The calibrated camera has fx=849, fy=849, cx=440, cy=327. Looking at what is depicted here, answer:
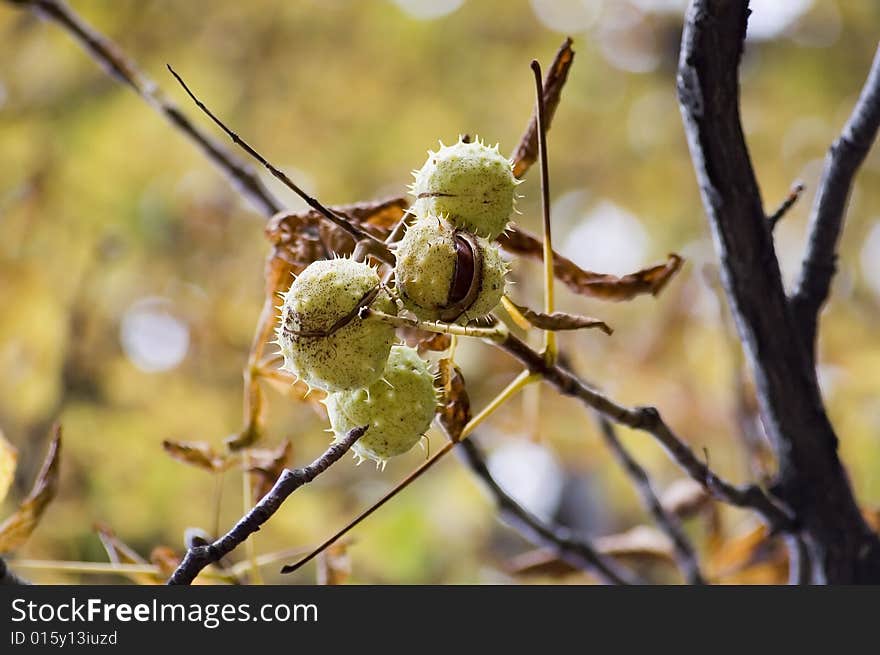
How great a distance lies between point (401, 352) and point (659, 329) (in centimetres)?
168

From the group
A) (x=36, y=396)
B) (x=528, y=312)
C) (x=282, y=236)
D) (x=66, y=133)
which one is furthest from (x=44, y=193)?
(x=528, y=312)

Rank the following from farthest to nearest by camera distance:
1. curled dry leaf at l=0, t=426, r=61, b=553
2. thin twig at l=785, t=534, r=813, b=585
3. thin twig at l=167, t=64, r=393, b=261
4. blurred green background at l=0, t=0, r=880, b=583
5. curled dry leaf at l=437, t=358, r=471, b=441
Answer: blurred green background at l=0, t=0, r=880, b=583 → thin twig at l=785, t=534, r=813, b=585 → curled dry leaf at l=0, t=426, r=61, b=553 → curled dry leaf at l=437, t=358, r=471, b=441 → thin twig at l=167, t=64, r=393, b=261

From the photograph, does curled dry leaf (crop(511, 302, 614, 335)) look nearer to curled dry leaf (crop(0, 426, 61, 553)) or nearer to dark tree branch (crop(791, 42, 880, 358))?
dark tree branch (crop(791, 42, 880, 358))

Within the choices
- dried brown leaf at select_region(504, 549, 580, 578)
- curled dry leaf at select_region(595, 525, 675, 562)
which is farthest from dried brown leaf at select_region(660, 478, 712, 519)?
dried brown leaf at select_region(504, 549, 580, 578)

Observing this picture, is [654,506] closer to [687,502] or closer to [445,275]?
[687,502]

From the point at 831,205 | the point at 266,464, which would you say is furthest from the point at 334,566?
the point at 831,205

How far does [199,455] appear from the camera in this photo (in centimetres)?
74

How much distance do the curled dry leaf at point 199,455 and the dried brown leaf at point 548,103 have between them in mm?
355

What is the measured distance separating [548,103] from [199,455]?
1.36 ft

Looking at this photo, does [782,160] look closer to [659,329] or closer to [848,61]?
[848,61]

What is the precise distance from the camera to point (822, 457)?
0.78 metres

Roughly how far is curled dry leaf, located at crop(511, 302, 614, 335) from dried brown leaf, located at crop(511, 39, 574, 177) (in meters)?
0.14

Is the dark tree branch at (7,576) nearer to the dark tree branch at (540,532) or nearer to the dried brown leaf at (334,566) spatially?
the dried brown leaf at (334,566)

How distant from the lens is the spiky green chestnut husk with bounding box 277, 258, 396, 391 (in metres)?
0.51
